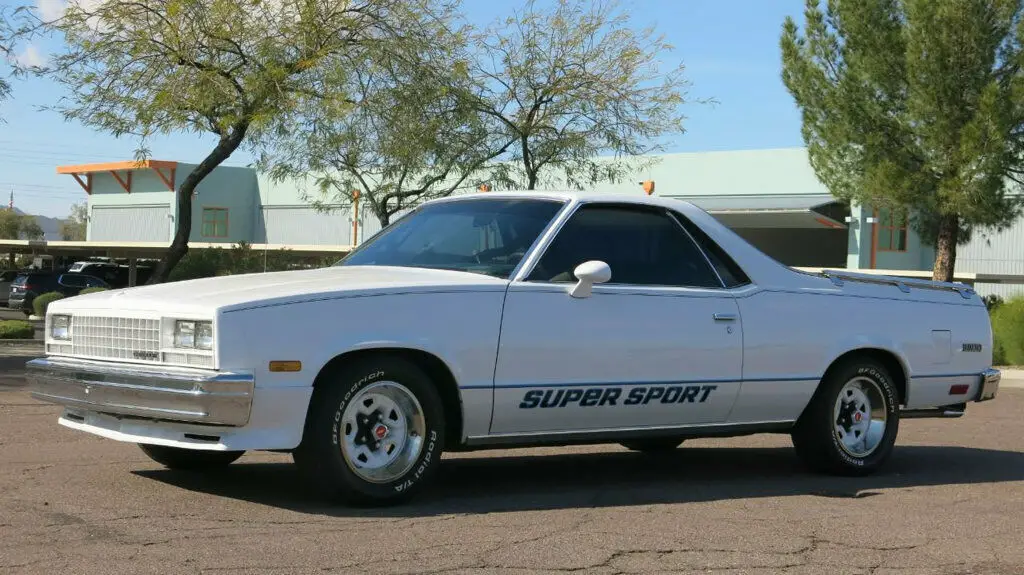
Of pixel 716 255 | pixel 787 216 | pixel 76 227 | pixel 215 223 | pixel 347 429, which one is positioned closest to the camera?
pixel 347 429

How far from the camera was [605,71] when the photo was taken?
2523 cm

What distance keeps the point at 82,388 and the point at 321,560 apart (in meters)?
1.97

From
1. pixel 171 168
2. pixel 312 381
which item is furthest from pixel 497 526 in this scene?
pixel 171 168

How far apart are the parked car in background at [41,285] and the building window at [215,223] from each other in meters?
23.1

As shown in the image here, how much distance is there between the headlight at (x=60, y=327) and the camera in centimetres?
696

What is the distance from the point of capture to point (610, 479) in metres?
7.95

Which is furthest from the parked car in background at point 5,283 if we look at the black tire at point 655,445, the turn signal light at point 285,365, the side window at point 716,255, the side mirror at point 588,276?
the turn signal light at point 285,365

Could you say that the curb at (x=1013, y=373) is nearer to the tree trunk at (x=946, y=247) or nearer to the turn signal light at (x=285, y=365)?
the tree trunk at (x=946, y=247)

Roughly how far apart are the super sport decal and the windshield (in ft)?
2.21

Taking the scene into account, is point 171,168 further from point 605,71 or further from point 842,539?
point 842,539

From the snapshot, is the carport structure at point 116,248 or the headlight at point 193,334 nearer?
the headlight at point 193,334

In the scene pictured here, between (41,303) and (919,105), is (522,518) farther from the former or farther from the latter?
(41,303)

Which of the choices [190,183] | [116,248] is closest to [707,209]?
[116,248]

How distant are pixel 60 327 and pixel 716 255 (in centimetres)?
381
